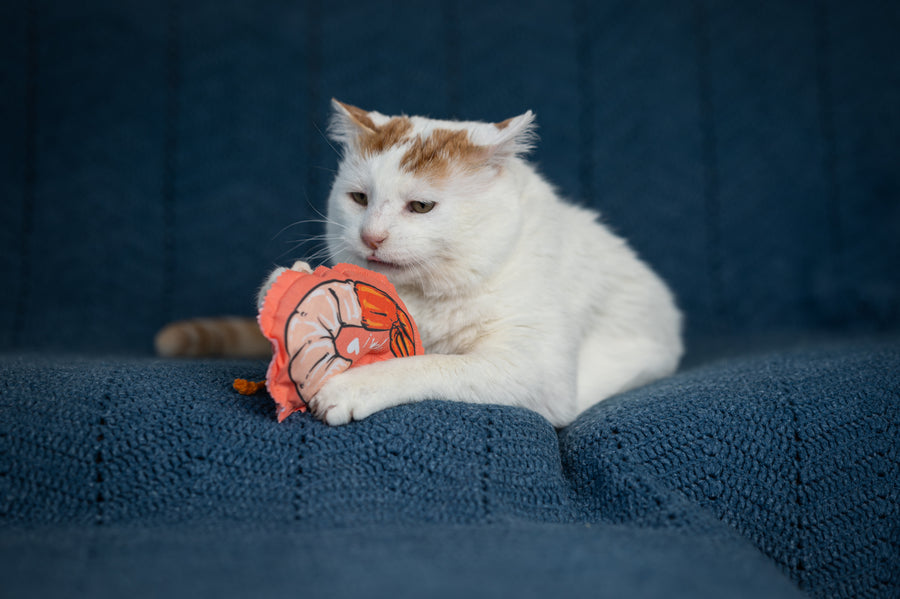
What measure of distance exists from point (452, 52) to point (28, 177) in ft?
4.80

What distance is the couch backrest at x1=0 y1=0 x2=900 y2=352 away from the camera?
1.95 meters

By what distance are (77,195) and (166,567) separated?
5.60 ft

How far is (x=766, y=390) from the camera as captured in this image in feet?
3.49

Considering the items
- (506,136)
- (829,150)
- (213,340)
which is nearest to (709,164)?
(829,150)

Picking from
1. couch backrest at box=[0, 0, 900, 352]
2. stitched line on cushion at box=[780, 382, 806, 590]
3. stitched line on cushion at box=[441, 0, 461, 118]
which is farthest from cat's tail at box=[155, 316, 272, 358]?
stitched line on cushion at box=[780, 382, 806, 590]

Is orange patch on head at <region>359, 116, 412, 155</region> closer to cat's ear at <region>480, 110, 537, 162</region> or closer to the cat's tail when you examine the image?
cat's ear at <region>480, 110, 537, 162</region>

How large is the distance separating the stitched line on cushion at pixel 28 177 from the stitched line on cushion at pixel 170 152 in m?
0.40

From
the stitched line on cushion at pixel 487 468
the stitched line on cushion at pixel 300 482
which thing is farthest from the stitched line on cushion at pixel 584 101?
the stitched line on cushion at pixel 300 482

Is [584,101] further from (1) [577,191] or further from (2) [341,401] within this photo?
(2) [341,401]

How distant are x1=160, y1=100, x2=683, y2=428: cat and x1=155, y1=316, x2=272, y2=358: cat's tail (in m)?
0.54

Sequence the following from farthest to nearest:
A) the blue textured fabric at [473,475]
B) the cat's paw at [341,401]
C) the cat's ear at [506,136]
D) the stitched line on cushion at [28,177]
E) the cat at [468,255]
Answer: the stitched line on cushion at [28,177], the cat's ear at [506,136], the cat at [468,255], the cat's paw at [341,401], the blue textured fabric at [473,475]

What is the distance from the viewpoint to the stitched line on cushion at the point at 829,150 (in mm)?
2213

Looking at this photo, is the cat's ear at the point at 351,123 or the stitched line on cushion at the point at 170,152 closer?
the cat's ear at the point at 351,123

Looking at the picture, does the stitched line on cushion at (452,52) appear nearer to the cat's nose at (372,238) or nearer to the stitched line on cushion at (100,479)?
the cat's nose at (372,238)
